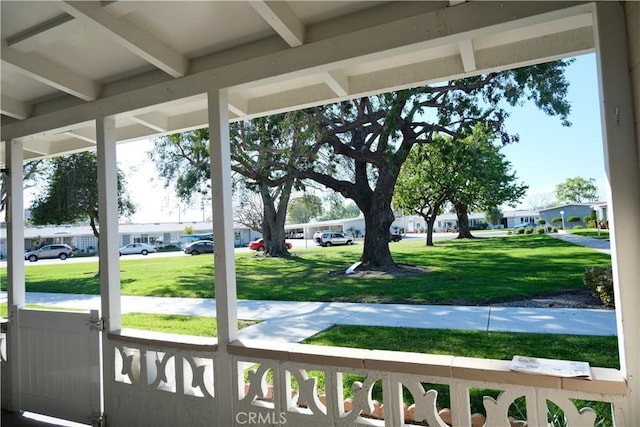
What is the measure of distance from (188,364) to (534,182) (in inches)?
695

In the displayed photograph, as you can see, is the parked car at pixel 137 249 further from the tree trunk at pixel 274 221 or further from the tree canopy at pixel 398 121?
the tree canopy at pixel 398 121

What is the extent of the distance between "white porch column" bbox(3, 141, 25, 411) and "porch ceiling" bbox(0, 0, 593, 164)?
0.43 meters

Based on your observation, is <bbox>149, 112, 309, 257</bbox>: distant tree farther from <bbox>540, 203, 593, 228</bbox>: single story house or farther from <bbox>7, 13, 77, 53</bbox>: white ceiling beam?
<bbox>540, 203, 593, 228</bbox>: single story house

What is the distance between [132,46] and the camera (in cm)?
172

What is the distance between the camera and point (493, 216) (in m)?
18.7

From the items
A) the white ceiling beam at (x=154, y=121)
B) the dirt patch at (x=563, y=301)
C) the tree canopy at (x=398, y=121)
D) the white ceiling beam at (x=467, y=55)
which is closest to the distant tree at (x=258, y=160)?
the tree canopy at (x=398, y=121)

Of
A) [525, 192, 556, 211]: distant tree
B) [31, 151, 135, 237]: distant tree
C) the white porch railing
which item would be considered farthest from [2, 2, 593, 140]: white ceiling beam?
[525, 192, 556, 211]: distant tree

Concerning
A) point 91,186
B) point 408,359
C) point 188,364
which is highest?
point 91,186

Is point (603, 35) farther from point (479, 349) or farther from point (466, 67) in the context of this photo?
point (479, 349)

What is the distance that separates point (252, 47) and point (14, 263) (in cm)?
227

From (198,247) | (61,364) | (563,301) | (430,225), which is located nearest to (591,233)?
(430,225)

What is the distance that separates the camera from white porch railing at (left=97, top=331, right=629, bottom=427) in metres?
1.34

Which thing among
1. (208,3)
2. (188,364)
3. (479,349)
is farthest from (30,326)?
(479,349)

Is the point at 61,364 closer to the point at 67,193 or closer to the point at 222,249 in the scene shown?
the point at 222,249
